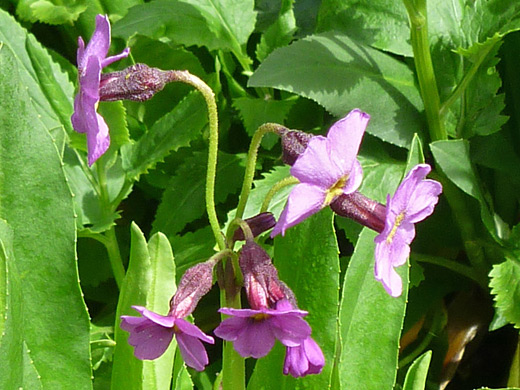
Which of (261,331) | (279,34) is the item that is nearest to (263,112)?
(279,34)

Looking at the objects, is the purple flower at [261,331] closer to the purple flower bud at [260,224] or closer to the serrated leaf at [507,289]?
the purple flower bud at [260,224]

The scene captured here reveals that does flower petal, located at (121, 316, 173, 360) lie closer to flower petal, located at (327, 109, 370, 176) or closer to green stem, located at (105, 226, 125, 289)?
flower petal, located at (327, 109, 370, 176)

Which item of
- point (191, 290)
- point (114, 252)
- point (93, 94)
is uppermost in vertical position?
point (93, 94)

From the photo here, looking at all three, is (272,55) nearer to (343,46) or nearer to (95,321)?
(343,46)

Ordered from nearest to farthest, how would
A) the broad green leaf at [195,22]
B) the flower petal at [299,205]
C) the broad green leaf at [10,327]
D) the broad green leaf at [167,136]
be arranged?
1. the flower petal at [299,205]
2. the broad green leaf at [10,327]
3. the broad green leaf at [167,136]
4. the broad green leaf at [195,22]

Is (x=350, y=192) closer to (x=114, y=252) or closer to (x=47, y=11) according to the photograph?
(x=114, y=252)

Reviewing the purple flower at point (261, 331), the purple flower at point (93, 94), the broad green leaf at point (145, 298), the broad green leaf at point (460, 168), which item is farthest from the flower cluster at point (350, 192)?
the broad green leaf at point (460, 168)

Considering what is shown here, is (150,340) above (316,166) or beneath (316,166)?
beneath
